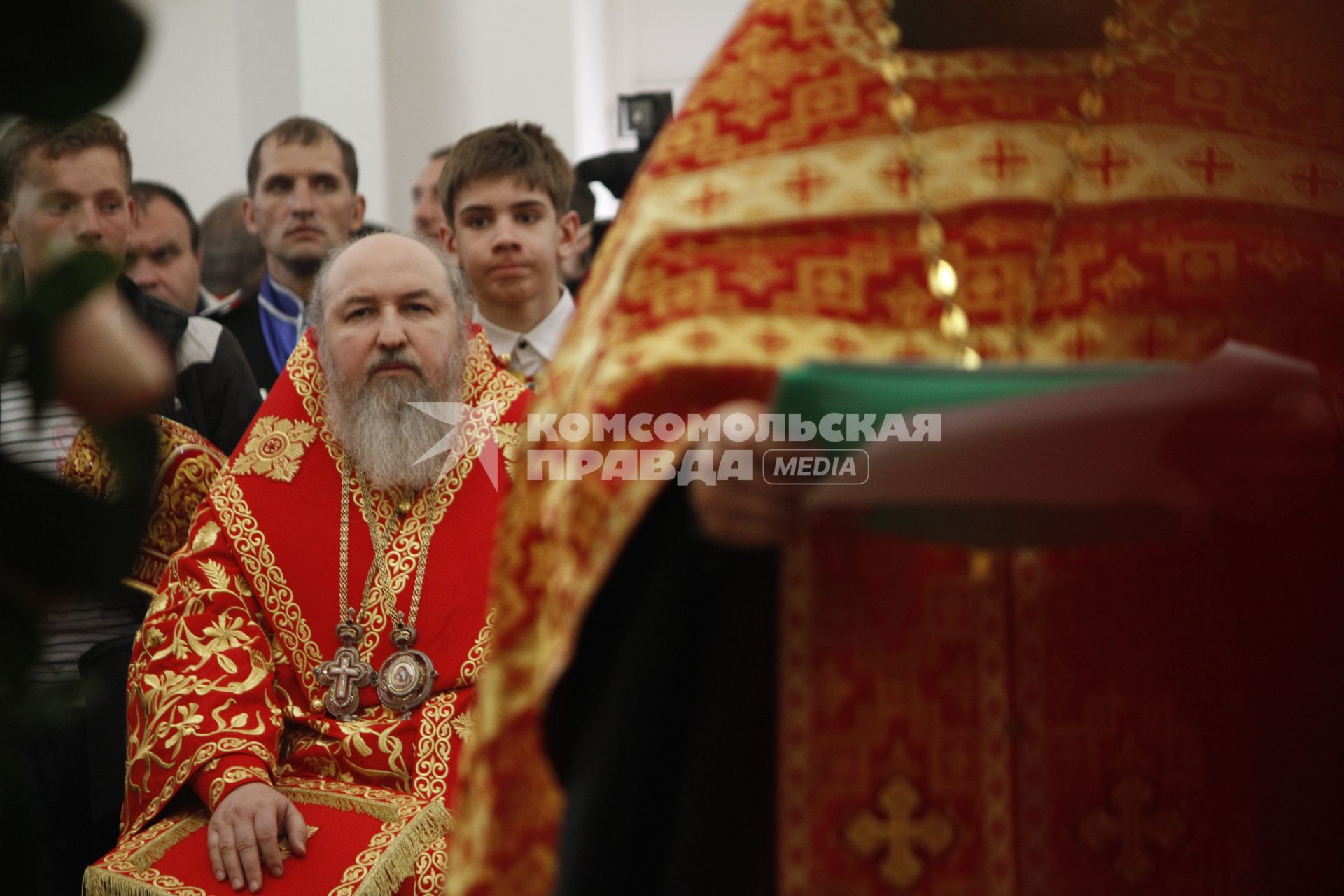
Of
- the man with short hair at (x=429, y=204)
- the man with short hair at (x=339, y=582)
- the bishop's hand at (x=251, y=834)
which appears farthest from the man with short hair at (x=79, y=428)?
the man with short hair at (x=429, y=204)

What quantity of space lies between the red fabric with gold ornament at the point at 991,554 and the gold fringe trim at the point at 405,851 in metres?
1.23

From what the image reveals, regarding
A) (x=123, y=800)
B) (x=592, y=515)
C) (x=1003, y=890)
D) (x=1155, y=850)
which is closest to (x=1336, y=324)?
(x=1155, y=850)

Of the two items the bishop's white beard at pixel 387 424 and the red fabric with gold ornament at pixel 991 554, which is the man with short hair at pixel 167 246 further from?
the red fabric with gold ornament at pixel 991 554

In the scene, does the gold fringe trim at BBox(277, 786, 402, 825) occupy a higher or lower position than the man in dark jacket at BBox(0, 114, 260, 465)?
lower

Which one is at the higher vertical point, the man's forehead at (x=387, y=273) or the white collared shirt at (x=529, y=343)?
the man's forehead at (x=387, y=273)

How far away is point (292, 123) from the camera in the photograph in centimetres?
563

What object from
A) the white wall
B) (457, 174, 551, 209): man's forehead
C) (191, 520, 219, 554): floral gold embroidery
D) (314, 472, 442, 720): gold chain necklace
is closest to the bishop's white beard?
(314, 472, 442, 720): gold chain necklace

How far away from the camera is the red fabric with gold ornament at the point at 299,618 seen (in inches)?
131

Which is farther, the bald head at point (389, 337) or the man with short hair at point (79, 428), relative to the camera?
the bald head at point (389, 337)

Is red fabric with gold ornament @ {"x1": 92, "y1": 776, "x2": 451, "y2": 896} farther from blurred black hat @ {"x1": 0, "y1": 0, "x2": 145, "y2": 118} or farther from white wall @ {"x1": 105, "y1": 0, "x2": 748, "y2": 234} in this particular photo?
white wall @ {"x1": 105, "y1": 0, "x2": 748, "y2": 234}

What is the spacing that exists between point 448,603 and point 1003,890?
2123 mm

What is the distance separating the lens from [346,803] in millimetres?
3256

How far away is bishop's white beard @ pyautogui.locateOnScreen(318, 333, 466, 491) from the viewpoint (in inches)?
150

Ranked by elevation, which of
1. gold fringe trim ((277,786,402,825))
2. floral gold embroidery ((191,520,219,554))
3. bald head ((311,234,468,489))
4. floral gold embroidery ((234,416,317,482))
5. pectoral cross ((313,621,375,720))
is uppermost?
bald head ((311,234,468,489))
